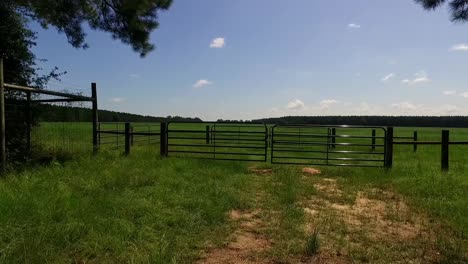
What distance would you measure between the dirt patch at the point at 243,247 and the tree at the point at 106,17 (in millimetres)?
7658

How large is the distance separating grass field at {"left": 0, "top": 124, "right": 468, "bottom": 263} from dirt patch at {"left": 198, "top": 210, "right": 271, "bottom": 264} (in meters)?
0.01

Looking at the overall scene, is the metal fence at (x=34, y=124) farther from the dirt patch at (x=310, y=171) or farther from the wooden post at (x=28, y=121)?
the dirt patch at (x=310, y=171)

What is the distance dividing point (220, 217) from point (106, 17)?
8174 millimetres

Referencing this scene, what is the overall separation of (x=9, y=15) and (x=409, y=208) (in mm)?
9970

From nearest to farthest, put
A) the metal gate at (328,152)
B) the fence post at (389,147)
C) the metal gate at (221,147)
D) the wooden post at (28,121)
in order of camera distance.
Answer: the wooden post at (28,121) < the fence post at (389,147) < the metal gate at (328,152) < the metal gate at (221,147)

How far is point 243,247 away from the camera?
4922 mm

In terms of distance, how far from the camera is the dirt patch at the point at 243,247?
4484mm

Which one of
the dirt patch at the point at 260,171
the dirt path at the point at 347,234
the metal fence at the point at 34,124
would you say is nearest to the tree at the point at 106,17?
the metal fence at the point at 34,124

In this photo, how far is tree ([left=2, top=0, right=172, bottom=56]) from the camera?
11.2m

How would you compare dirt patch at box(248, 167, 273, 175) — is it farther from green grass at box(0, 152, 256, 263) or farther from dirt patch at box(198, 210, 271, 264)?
dirt patch at box(198, 210, 271, 264)

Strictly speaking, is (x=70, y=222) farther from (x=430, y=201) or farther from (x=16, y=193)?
(x=430, y=201)

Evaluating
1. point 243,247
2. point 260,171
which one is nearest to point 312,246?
point 243,247

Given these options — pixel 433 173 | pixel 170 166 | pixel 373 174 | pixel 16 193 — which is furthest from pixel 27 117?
pixel 433 173

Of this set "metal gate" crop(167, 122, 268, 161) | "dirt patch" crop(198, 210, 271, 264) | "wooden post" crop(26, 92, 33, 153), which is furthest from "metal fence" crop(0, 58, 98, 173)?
"dirt patch" crop(198, 210, 271, 264)
